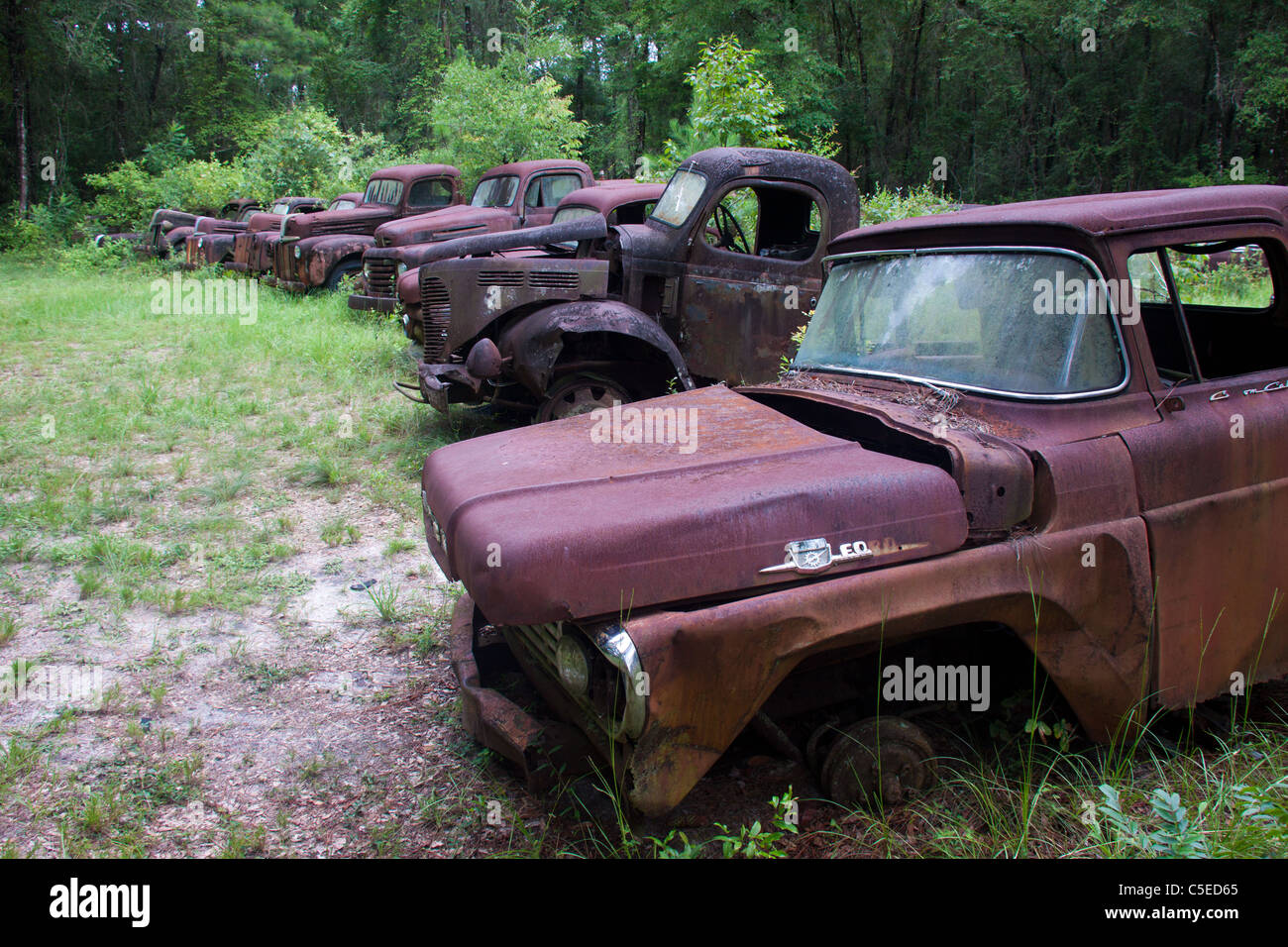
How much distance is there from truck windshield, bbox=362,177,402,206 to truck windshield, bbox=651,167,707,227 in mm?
8101

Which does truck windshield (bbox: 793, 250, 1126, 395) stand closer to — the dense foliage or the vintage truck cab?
the dense foliage

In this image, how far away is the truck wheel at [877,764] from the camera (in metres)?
2.72

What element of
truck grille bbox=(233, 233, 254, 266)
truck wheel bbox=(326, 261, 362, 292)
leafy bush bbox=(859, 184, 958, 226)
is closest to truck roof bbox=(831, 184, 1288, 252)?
leafy bush bbox=(859, 184, 958, 226)

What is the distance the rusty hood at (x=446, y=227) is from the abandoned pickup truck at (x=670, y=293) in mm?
4868

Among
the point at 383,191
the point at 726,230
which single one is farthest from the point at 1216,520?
the point at 383,191

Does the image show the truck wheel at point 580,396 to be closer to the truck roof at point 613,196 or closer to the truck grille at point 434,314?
the truck grille at point 434,314

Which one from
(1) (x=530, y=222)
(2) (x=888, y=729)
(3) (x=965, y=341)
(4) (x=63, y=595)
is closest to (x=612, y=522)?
(2) (x=888, y=729)

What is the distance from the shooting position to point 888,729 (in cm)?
278

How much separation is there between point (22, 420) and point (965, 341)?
8.15 m

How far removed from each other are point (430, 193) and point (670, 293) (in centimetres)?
836

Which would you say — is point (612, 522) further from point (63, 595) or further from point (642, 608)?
point (63, 595)

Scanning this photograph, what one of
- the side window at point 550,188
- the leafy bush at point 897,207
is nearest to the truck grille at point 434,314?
the side window at point 550,188

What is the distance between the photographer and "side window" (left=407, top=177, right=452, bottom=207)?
45.3 ft

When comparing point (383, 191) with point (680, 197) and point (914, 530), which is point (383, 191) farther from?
point (914, 530)
